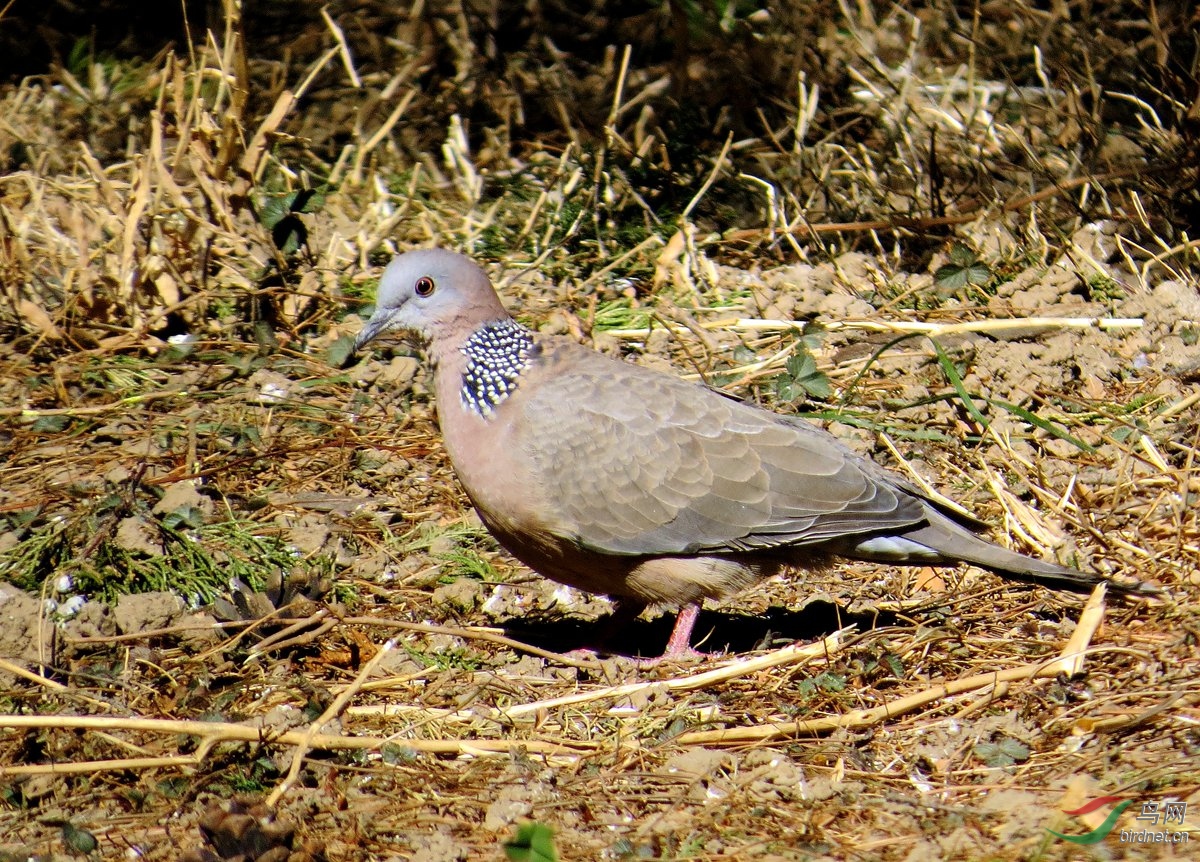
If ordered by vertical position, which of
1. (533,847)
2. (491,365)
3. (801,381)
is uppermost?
(491,365)

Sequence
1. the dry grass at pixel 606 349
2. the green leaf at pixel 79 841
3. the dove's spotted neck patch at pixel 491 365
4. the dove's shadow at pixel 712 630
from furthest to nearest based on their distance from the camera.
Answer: the dove's shadow at pixel 712 630 → the dove's spotted neck patch at pixel 491 365 → the dry grass at pixel 606 349 → the green leaf at pixel 79 841

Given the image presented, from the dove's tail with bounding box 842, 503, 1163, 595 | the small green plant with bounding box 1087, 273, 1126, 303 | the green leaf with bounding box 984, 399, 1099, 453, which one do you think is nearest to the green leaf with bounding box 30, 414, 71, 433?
the dove's tail with bounding box 842, 503, 1163, 595

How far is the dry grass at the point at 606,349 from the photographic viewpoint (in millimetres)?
3102

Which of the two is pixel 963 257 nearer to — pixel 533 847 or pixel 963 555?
pixel 963 555

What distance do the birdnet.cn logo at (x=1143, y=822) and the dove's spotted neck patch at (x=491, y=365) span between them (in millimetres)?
1856

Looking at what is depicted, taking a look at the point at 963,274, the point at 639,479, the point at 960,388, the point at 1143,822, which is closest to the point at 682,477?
the point at 639,479

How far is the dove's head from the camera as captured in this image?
3834 millimetres

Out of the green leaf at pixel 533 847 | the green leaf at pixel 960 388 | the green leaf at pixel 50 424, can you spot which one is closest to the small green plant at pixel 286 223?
the green leaf at pixel 50 424

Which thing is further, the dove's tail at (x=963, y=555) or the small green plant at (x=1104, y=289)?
the small green plant at (x=1104, y=289)

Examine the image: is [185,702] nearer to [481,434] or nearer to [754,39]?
[481,434]

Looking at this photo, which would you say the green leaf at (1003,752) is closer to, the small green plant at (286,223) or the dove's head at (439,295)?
the dove's head at (439,295)

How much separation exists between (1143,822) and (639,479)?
5.14 ft

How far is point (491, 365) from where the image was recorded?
3.77 meters

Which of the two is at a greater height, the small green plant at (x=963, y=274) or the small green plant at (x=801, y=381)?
the small green plant at (x=963, y=274)
